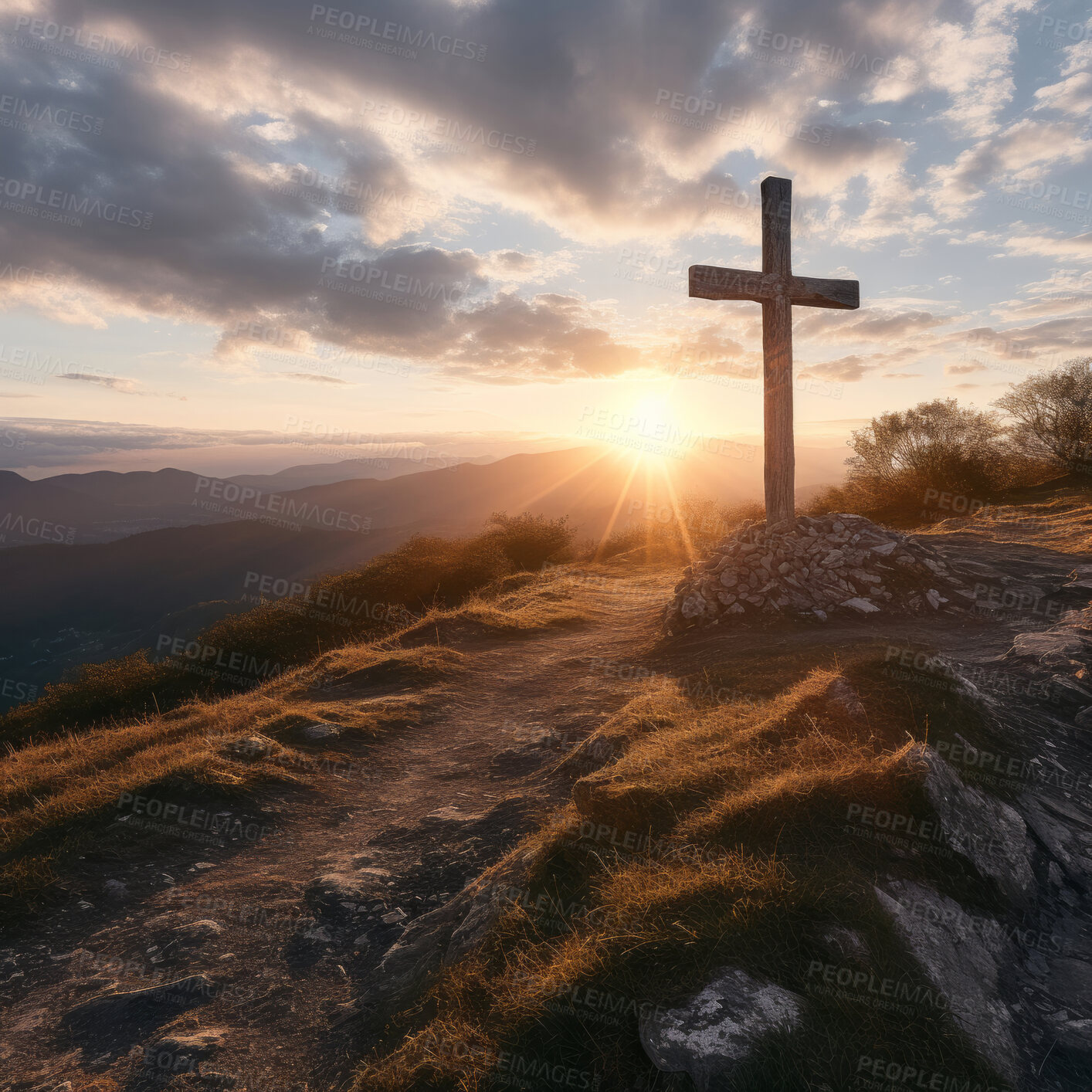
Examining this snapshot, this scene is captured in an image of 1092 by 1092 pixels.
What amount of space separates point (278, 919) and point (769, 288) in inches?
440

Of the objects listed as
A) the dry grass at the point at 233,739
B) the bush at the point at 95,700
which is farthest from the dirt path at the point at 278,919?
the bush at the point at 95,700

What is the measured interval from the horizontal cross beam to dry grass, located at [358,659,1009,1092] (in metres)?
7.78

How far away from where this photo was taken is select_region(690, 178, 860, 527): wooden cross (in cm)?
1048

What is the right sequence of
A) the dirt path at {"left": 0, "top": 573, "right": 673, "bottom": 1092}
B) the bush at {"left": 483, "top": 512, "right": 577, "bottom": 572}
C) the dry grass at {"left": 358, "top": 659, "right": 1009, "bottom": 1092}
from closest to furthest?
the dry grass at {"left": 358, "top": 659, "right": 1009, "bottom": 1092} → the dirt path at {"left": 0, "top": 573, "right": 673, "bottom": 1092} → the bush at {"left": 483, "top": 512, "right": 577, "bottom": 572}

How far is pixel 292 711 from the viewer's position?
27.8 feet

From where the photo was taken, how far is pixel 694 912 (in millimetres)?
3020

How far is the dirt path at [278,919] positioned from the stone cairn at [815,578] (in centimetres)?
348

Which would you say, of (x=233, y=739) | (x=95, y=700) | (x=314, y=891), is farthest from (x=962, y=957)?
(x=95, y=700)

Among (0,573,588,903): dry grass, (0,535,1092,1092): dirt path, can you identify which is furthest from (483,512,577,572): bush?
(0,535,1092,1092): dirt path

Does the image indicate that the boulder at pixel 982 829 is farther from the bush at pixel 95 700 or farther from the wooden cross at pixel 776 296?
the bush at pixel 95 700

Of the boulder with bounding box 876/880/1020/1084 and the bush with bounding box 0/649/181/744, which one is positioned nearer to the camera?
the boulder with bounding box 876/880/1020/1084

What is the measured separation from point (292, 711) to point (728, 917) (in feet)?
23.4

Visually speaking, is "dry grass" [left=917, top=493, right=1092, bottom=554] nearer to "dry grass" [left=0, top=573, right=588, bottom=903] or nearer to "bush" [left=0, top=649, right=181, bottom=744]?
"dry grass" [left=0, top=573, right=588, bottom=903]

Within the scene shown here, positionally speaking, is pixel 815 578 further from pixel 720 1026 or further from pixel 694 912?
pixel 720 1026
